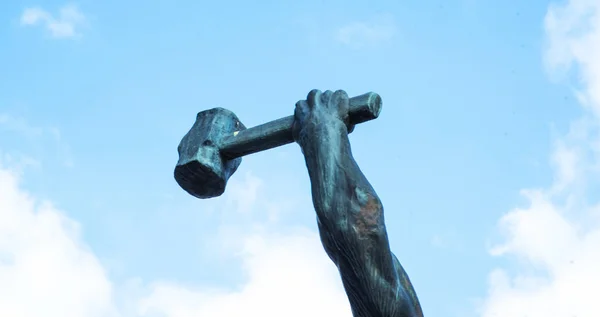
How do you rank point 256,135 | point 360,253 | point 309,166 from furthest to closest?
point 256,135, point 309,166, point 360,253

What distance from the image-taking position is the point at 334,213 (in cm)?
476

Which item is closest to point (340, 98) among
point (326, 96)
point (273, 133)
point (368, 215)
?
point (326, 96)

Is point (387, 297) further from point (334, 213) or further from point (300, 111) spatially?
point (300, 111)

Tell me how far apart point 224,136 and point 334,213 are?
3.37 feet

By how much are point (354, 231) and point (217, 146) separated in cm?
111

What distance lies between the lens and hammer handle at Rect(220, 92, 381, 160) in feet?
17.0

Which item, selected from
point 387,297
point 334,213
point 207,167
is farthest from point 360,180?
point 207,167

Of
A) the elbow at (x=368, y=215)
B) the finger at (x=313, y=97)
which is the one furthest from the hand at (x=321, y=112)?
the elbow at (x=368, y=215)

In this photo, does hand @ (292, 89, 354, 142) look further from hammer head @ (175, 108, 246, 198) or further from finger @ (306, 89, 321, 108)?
hammer head @ (175, 108, 246, 198)

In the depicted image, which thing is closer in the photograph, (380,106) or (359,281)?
(359,281)

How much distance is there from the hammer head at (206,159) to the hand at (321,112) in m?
0.47

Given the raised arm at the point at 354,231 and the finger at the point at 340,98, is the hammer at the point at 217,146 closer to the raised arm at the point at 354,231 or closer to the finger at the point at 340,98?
the finger at the point at 340,98

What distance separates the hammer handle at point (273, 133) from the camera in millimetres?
5184

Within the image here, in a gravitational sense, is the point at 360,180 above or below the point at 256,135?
below
